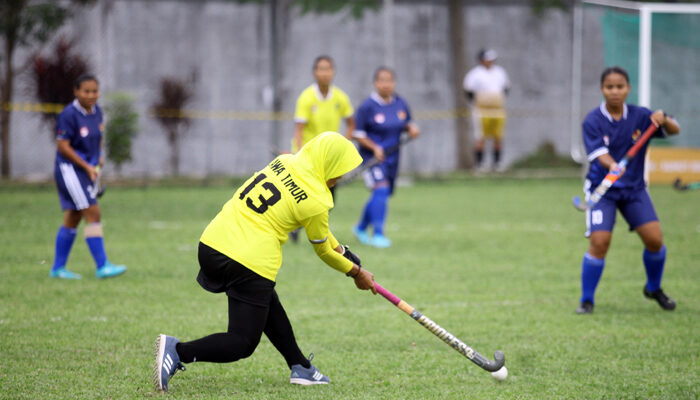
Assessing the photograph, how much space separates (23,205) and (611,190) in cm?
959

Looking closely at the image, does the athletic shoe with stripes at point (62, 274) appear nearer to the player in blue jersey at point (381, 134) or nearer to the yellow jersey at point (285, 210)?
the player in blue jersey at point (381, 134)

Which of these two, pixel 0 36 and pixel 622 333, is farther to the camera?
pixel 0 36

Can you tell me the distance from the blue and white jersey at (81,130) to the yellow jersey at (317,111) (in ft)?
9.79

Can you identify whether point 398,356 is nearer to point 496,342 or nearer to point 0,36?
point 496,342

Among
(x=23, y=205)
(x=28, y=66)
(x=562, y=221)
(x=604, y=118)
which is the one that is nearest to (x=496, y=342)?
(x=604, y=118)

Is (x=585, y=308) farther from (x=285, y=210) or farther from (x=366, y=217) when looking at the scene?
(x=366, y=217)

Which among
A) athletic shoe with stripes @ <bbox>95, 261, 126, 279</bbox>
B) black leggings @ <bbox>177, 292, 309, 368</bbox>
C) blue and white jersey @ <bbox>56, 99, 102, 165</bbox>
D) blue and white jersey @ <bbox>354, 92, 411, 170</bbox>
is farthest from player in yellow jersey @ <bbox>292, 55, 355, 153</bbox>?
black leggings @ <bbox>177, 292, 309, 368</bbox>

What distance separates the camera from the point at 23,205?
43.8 ft

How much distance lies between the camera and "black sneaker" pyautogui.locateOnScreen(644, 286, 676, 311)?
7055 millimetres

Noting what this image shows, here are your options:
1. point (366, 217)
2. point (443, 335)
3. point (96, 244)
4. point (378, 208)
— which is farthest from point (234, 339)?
point (366, 217)

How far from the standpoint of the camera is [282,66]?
1995 centimetres

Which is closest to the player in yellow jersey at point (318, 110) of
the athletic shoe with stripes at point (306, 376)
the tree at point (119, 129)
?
the athletic shoe with stripes at point (306, 376)

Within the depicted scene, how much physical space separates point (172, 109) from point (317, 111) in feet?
27.9

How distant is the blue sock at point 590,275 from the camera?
6.95m
